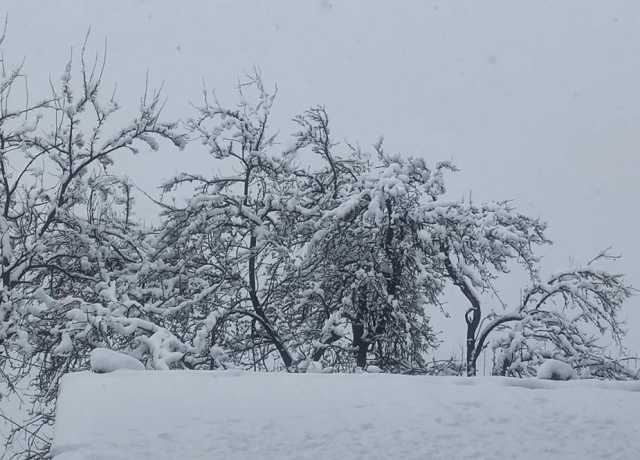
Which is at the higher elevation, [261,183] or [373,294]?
[261,183]

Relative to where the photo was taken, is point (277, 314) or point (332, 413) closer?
point (332, 413)

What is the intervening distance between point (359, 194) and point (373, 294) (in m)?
1.51

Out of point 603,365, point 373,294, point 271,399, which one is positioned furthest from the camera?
point 373,294

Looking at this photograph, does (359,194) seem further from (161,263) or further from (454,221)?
(161,263)

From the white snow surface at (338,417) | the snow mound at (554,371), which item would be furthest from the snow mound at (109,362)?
the snow mound at (554,371)

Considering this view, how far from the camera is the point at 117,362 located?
3.58 metres

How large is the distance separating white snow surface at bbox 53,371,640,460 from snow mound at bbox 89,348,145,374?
87 millimetres

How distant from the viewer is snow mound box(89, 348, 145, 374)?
3516mm

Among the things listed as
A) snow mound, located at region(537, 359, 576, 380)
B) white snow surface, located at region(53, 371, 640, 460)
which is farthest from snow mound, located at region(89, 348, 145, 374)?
snow mound, located at region(537, 359, 576, 380)

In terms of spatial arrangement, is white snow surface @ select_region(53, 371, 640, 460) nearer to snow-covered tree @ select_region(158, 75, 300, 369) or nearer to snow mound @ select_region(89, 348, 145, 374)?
snow mound @ select_region(89, 348, 145, 374)

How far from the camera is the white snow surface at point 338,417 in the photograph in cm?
258

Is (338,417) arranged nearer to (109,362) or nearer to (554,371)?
(109,362)

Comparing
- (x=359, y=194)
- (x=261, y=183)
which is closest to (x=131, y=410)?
(x=359, y=194)

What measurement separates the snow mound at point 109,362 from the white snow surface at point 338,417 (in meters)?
0.09
